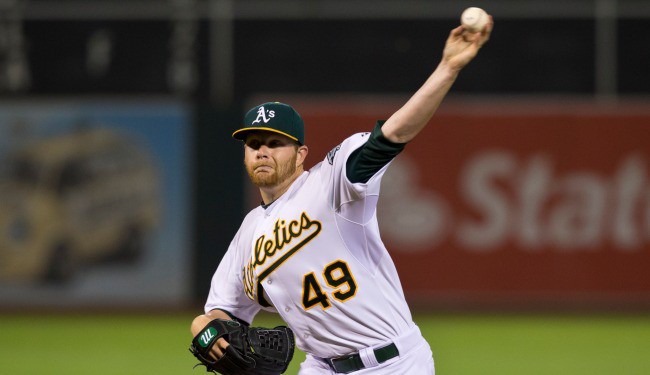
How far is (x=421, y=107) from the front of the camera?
3.82 metres

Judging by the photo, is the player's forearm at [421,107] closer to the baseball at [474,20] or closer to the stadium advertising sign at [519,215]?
the baseball at [474,20]

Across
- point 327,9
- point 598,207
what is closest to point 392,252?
point 598,207

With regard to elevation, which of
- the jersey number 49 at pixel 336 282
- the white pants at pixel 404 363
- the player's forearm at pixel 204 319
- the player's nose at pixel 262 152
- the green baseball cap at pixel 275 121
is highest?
the green baseball cap at pixel 275 121

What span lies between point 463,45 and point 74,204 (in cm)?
880

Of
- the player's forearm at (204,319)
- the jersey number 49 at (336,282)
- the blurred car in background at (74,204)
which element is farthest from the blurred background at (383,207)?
the jersey number 49 at (336,282)

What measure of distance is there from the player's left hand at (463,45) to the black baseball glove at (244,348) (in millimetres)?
1483

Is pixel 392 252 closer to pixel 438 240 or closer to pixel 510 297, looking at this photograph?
pixel 438 240

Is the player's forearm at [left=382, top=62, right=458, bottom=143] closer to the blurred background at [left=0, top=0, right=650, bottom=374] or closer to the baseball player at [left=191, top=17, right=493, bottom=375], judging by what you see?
the baseball player at [left=191, top=17, right=493, bottom=375]

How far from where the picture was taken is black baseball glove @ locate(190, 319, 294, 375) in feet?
15.2

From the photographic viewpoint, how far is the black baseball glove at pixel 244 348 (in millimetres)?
4625

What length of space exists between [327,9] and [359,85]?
985mm

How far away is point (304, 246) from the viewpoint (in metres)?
4.40

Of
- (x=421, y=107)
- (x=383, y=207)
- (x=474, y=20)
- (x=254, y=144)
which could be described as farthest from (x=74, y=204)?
(x=474, y=20)

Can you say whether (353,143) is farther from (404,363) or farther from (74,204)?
(74,204)
